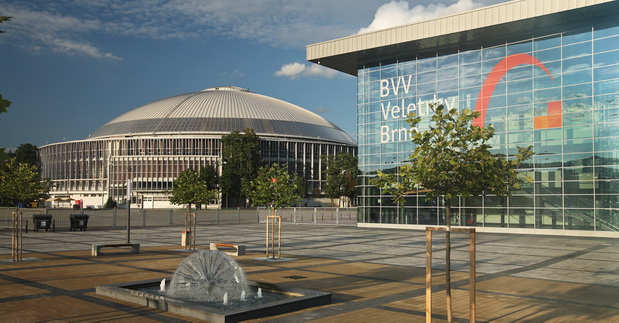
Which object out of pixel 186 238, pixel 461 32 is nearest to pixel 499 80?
pixel 461 32

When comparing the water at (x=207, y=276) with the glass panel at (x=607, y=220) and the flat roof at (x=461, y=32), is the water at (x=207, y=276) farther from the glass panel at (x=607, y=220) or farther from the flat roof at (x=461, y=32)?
the flat roof at (x=461, y=32)

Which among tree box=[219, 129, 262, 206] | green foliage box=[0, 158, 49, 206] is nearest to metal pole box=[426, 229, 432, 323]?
green foliage box=[0, 158, 49, 206]

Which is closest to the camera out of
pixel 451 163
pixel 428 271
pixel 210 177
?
pixel 428 271

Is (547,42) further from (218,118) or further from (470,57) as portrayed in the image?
(218,118)

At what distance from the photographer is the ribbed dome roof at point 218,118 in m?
123

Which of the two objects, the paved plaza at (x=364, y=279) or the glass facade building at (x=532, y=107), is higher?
the glass facade building at (x=532, y=107)

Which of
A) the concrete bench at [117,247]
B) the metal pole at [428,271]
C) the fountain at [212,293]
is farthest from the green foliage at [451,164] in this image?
the concrete bench at [117,247]

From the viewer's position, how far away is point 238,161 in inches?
4006

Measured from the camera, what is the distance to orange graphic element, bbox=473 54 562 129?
37438 millimetres

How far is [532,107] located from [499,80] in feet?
10.7

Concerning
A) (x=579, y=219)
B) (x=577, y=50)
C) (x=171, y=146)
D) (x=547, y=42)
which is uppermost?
(x=547, y=42)

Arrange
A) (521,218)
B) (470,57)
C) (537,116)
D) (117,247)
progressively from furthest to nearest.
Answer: (470,57)
(521,218)
(537,116)
(117,247)

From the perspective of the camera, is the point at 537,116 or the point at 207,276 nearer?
the point at 207,276

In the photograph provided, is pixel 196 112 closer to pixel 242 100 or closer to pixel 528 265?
pixel 242 100
